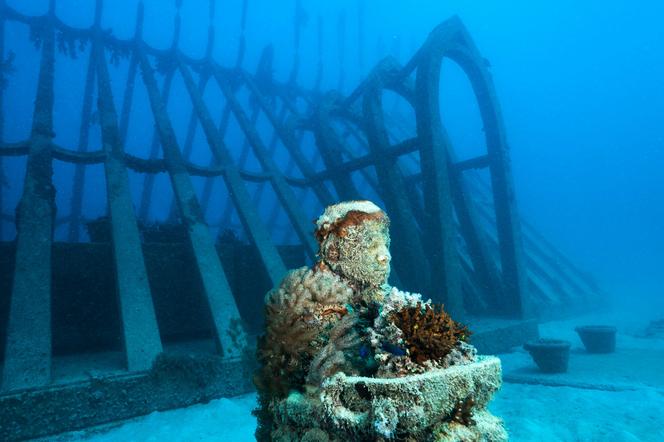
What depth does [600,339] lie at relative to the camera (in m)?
7.90

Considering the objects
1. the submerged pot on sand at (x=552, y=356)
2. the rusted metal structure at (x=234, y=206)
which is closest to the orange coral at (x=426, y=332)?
the rusted metal structure at (x=234, y=206)

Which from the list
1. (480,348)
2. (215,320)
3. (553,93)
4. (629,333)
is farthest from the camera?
(553,93)

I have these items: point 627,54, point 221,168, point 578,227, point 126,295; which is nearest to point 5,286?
point 126,295

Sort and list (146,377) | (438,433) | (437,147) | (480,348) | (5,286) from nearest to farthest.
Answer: (438,433)
(146,377)
(5,286)
(480,348)
(437,147)

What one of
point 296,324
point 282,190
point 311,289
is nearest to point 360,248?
point 311,289

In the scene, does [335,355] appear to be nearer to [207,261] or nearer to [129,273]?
[129,273]

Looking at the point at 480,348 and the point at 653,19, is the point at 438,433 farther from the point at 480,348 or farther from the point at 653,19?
the point at 653,19

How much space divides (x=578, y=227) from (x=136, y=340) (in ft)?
421

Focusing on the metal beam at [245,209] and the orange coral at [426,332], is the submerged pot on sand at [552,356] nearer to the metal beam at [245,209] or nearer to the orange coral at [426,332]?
the metal beam at [245,209]

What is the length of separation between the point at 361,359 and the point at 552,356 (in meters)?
5.84

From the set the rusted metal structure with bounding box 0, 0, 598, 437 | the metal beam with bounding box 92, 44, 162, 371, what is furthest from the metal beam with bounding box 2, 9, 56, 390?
the metal beam with bounding box 92, 44, 162, 371

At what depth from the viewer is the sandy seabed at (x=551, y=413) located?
3.94m

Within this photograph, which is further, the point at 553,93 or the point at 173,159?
the point at 553,93

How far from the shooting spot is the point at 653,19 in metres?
145
